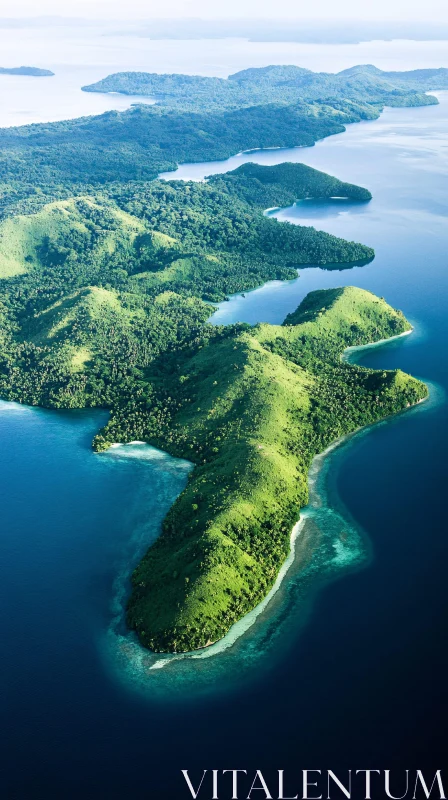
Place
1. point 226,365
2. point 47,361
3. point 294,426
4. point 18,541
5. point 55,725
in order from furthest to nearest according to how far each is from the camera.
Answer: point 47,361 < point 226,365 < point 294,426 < point 18,541 < point 55,725

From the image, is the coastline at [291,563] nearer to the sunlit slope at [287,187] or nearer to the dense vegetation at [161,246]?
the dense vegetation at [161,246]

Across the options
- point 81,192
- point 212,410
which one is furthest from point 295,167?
point 212,410

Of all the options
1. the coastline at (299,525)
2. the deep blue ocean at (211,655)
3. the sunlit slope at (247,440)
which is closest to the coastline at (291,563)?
the coastline at (299,525)

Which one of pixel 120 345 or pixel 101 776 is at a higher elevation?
pixel 120 345

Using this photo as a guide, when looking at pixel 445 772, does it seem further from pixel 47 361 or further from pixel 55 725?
pixel 47 361

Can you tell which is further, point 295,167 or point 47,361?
point 295,167

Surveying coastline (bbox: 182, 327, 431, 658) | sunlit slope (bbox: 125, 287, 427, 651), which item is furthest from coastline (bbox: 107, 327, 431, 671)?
sunlit slope (bbox: 125, 287, 427, 651)

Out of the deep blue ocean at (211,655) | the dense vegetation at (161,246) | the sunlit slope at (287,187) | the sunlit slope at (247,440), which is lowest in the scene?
the deep blue ocean at (211,655)

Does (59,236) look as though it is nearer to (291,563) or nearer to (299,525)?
(299,525)
